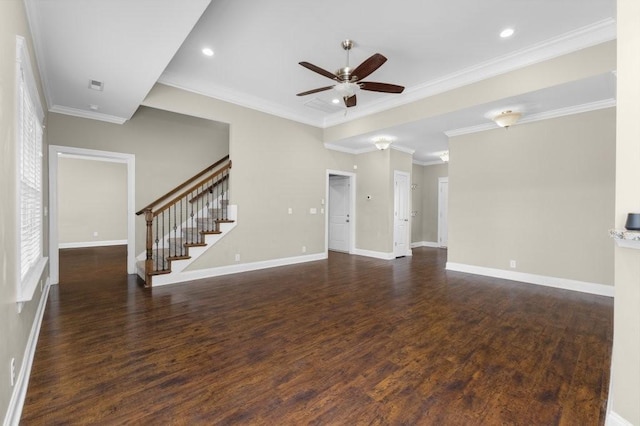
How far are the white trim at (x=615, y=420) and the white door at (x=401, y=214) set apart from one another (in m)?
5.53

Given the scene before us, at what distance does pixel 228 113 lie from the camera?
5160 mm

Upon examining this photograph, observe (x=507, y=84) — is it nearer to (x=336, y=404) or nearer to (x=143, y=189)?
(x=336, y=404)

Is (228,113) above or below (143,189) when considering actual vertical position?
above

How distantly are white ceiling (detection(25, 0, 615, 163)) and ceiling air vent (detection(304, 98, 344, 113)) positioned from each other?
60 cm

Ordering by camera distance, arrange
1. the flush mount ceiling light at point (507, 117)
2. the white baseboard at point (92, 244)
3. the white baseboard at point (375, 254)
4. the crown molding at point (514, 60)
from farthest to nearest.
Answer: the white baseboard at point (92, 244) → the white baseboard at point (375, 254) → the flush mount ceiling light at point (507, 117) → the crown molding at point (514, 60)

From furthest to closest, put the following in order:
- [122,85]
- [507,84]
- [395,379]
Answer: [507,84], [122,85], [395,379]

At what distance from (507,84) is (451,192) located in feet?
7.67

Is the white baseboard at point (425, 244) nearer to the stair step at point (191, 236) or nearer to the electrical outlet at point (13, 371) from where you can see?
the stair step at point (191, 236)

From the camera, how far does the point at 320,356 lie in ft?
7.90

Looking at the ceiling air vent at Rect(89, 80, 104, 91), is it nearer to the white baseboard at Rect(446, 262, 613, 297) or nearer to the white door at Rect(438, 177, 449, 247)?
the white baseboard at Rect(446, 262, 613, 297)

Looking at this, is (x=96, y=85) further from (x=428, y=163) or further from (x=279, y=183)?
(x=428, y=163)

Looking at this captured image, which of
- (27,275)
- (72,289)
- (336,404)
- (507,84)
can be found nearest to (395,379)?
(336,404)

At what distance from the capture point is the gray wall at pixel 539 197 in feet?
13.7

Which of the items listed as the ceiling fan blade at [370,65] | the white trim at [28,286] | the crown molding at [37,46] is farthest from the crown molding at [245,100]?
the white trim at [28,286]
